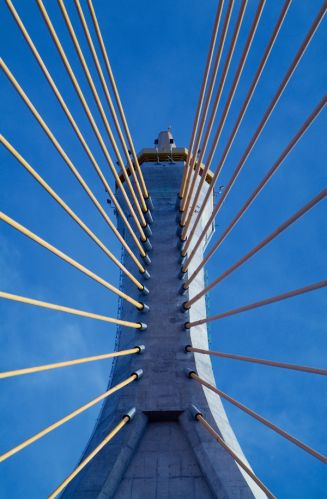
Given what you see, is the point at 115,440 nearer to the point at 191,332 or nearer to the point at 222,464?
the point at 222,464

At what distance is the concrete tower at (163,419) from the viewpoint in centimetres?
877

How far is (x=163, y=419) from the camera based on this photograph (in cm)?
1006

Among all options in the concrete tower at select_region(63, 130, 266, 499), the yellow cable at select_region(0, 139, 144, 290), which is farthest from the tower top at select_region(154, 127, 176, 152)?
the yellow cable at select_region(0, 139, 144, 290)

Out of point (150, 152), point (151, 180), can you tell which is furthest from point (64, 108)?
point (150, 152)

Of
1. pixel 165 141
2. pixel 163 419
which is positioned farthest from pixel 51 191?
pixel 165 141

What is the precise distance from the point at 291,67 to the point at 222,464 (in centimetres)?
625

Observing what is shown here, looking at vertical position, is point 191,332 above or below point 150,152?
below

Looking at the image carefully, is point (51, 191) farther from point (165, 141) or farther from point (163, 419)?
point (165, 141)

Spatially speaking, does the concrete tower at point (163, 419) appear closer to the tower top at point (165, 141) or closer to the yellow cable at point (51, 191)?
the yellow cable at point (51, 191)

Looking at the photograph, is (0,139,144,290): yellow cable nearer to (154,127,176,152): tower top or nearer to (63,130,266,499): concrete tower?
(63,130,266,499): concrete tower

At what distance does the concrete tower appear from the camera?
8766 millimetres

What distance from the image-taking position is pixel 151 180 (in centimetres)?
1508

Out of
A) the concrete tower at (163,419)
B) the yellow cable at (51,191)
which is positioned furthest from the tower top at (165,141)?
the yellow cable at (51,191)

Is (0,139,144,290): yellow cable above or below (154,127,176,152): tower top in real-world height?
below
